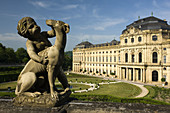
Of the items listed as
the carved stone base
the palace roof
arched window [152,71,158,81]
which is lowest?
arched window [152,71,158,81]

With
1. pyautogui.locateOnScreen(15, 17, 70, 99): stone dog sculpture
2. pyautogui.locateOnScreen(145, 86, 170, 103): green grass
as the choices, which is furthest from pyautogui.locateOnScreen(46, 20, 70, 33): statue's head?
pyautogui.locateOnScreen(145, 86, 170, 103): green grass

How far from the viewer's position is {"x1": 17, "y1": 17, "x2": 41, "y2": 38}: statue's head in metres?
4.24

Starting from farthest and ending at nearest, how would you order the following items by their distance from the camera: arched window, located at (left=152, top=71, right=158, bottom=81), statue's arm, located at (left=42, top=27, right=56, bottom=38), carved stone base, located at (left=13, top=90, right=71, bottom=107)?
arched window, located at (left=152, top=71, right=158, bottom=81) < statue's arm, located at (left=42, top=27, right=56, bottom=38) < carved stone base, located at (left=13, top=90, right=71, bottom=107)

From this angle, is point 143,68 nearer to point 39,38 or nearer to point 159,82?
point 159,82

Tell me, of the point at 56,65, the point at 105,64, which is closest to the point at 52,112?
the point at 56,65

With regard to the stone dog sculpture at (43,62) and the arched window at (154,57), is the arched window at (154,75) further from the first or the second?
the stone dog sculpture at (43,62)

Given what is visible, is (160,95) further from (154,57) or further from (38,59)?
(38,59)

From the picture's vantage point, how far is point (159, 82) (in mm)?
37344

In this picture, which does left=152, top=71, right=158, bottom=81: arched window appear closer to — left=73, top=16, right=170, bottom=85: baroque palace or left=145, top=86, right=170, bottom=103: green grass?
left=73, top=16, right=170, bottom=85: baroque palace

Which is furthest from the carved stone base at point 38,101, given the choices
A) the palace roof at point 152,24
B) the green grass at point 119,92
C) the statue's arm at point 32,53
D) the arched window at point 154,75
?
the palace roof at point 152,24

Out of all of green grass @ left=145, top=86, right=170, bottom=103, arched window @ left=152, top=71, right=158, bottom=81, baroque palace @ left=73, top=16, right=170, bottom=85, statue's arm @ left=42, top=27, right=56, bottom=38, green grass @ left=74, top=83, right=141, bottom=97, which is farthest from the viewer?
arched window @ left=152, top=71, right=158, bottom=81

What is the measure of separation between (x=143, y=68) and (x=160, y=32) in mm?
11640

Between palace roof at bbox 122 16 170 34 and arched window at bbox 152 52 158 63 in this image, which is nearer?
arched window at bbox 152 52 158 63

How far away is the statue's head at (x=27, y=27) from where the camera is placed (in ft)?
13.9
